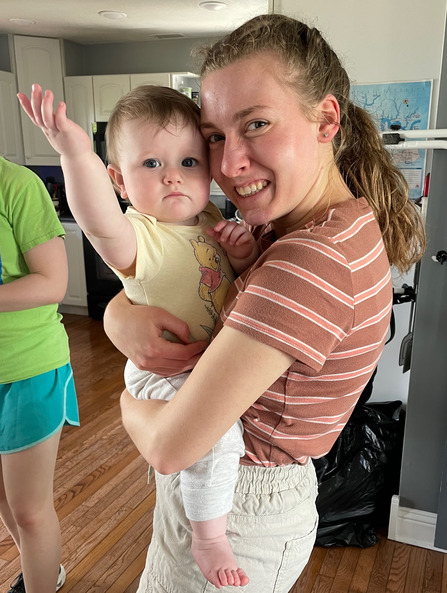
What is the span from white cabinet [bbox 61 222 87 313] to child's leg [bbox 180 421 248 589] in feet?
15.5

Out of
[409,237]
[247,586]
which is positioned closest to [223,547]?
[247,586]

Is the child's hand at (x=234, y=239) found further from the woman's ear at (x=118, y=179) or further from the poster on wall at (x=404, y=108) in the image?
the poster on wall at (x=404, y=108)

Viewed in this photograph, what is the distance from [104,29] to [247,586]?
17.8ft

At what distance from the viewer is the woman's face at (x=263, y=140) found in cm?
75

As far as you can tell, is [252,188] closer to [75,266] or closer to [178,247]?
[178,247]

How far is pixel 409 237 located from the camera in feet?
3.17

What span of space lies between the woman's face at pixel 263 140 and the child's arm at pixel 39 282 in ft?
2.87

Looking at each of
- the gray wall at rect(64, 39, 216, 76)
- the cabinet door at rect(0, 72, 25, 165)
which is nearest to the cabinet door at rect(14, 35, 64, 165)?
the cabinet door at rect(0, 72, 25, 165)

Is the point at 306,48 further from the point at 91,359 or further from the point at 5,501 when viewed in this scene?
the point at 91,359

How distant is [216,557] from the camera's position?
0.82 meters

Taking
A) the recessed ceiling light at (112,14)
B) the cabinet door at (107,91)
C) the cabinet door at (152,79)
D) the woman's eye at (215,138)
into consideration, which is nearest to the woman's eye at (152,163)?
the woman's eye at (215,138)

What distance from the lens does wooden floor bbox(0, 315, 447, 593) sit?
82.2 inches

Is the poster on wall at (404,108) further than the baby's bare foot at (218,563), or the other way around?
the poster on wall at (404,108)

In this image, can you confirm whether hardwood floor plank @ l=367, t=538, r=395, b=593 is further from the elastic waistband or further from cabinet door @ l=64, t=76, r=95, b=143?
cabinet door @ l=64, t=76, r=95, b=143
